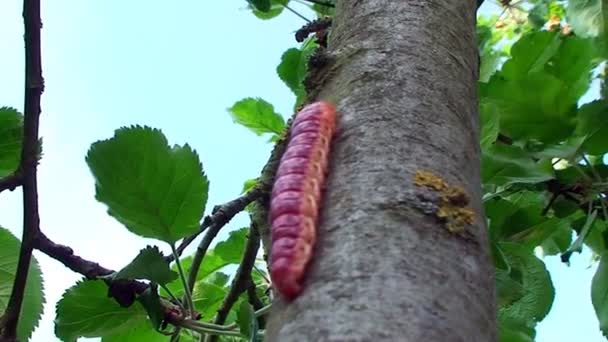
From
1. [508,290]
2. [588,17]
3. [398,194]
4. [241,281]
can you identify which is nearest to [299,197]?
[398,194]

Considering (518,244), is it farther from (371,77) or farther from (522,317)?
(371,77)

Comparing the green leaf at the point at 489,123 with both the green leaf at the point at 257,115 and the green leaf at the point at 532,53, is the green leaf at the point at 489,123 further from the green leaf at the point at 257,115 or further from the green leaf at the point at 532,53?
the green leaf at the point at 257,115

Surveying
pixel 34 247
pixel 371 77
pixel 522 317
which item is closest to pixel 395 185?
pixel 371 77

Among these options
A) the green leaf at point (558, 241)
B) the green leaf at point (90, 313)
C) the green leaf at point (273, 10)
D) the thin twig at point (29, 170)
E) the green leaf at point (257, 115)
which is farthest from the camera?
the green leaf at point (273, 10)

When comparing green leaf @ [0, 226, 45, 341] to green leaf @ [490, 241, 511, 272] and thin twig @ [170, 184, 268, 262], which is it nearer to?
thin twig @ [170, 184, 268, 262]

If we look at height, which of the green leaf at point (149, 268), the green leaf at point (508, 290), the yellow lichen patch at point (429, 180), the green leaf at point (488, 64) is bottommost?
the yellow lichen patch at point (429, 180)

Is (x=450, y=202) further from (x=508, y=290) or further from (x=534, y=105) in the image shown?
(x=534, y=105)

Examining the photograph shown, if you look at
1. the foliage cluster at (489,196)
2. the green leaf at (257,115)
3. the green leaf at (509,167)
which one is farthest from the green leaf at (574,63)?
the green leaf at (257,115)
